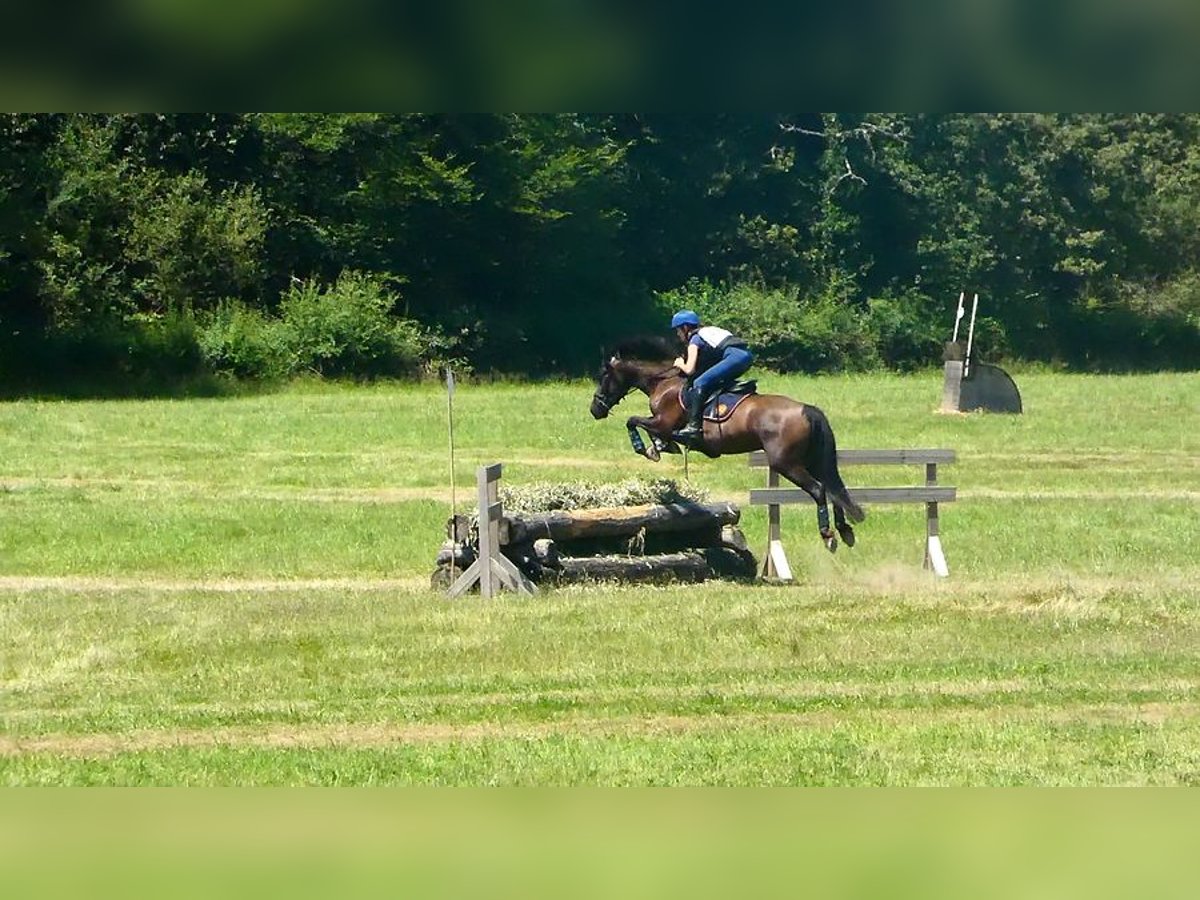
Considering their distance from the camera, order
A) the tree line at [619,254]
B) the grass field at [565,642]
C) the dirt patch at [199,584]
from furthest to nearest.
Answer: the tree line at [619,254], the dirt patch at [199,584], the grass field at [565,642]

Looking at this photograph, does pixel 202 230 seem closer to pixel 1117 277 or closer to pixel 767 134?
pixel 767 134

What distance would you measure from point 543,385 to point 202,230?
1034 centimetres

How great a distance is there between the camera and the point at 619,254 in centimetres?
5850

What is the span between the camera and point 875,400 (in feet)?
144

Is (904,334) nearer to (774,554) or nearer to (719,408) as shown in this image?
(774,554)

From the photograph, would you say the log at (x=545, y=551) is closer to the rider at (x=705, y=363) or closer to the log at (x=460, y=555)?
the log at (x=460, y=555)

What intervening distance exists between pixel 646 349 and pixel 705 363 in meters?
0.69

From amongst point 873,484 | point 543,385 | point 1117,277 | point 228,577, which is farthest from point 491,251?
point 228,577

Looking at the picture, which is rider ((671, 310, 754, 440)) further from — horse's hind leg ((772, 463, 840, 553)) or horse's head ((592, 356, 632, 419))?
horse's hind leg ((772, 463, 840, 553))

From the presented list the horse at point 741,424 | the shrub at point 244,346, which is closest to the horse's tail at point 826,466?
the horse at point 741,424

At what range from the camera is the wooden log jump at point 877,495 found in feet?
60.6

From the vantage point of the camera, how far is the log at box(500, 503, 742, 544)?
17.0 m

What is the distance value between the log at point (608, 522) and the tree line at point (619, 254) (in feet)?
66.4

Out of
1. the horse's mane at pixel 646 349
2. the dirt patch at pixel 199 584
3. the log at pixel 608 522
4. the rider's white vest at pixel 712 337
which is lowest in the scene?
the dirt patch at pixel 199 584
